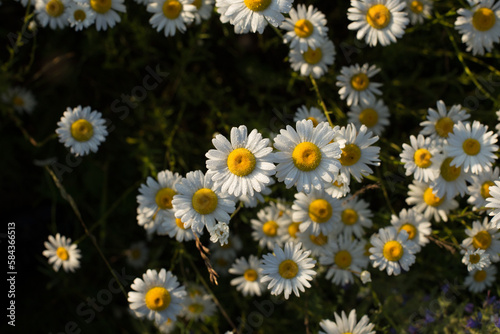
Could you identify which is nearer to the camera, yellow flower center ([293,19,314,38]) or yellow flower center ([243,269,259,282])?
yellow flower center ([293,19,314,38])

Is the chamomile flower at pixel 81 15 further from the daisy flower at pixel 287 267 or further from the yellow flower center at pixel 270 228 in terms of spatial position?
the daisy flower at pixel 287 267

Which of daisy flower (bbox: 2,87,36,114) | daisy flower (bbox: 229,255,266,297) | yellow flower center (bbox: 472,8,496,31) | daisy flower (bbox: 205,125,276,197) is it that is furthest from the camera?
daisy flower (bbox: 2,87,36,114)

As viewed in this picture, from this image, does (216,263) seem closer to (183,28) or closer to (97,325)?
(97,325)

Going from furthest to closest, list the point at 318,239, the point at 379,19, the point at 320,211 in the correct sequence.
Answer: the point at 318,239 → the point at 379,19 → the point at 320,211

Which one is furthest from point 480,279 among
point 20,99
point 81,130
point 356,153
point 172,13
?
point 20,99

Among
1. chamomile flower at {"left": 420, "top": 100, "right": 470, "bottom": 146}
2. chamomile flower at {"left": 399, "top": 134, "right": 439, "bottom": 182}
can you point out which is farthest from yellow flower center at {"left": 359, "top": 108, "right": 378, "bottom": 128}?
chamomile flower at {"left": 399, "top": 134, "right": 439, "bottom": 182}

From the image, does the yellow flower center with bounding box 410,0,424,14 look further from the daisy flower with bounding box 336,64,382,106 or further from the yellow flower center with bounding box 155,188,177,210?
the yellow flower center with bounding box 155,188,177,210

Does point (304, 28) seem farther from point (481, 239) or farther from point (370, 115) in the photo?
point (481, 239)
